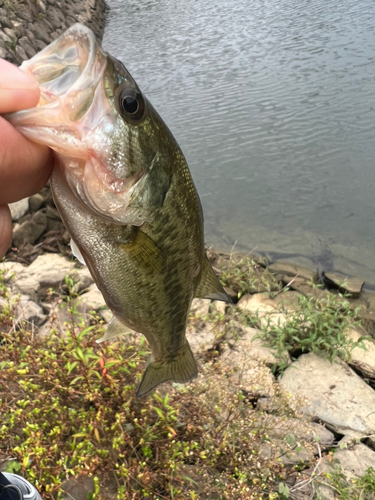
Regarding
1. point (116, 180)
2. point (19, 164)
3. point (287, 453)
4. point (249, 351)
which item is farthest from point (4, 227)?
point (249, 351)

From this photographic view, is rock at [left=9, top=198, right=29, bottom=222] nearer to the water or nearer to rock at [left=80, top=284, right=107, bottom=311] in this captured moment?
rock at [left=80, top=284, right=107, bottom=311]

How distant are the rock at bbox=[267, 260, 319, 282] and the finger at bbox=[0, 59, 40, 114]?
5689 mm

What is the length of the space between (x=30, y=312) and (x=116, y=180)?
292 centimetres

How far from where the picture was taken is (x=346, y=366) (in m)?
4.52

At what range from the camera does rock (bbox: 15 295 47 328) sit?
3.67 metres

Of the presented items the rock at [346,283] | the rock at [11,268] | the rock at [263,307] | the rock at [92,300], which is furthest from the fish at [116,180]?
the rock at [346,283]

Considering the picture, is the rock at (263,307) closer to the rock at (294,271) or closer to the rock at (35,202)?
the rock at (294,271)

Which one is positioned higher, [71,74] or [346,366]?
[71,74]

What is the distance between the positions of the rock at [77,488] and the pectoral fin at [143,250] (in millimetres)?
1616

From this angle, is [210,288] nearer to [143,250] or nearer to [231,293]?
[143,250]

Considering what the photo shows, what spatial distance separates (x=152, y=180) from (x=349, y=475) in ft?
10.1

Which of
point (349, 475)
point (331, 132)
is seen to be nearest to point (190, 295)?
point (349, 475)

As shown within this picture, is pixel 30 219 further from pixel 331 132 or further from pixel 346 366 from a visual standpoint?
pixel 331 132

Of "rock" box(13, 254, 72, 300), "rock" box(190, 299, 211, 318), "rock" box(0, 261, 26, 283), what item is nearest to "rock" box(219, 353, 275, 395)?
"rock" box(190, 299, 211, 318)
